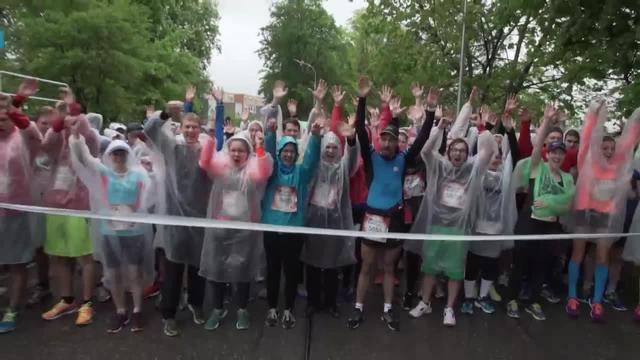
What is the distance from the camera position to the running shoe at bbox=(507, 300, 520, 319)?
4.32m

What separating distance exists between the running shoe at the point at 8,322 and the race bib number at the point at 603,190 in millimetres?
4795

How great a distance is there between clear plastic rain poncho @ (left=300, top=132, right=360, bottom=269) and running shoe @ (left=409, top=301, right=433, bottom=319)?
725mm

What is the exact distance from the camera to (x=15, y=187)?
3.78 meters

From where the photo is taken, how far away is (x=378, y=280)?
5172 mm

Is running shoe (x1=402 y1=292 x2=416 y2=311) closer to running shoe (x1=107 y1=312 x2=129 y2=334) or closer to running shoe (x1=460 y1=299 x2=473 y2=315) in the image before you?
running shoe (x1=460 y1=299 x2=473 y2=315)

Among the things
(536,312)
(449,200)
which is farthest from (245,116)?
(536,312)

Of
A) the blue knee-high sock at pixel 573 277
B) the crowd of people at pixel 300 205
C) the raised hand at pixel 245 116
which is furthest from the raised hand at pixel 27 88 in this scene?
the blue knee-high sock at pixel 573 277

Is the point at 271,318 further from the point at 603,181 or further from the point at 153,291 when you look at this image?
the point at 603,181

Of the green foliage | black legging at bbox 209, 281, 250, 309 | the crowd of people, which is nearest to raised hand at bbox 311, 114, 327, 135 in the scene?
the crowd of people

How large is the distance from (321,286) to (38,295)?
2457 millimetres

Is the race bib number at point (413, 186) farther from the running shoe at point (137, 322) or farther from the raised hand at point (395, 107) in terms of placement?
the running shoe at point (137, 322)

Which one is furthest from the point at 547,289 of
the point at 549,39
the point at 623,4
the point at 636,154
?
the point at 549,39

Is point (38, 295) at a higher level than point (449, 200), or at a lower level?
lower

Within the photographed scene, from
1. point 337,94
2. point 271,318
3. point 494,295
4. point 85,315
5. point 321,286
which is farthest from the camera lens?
point 494,295
